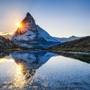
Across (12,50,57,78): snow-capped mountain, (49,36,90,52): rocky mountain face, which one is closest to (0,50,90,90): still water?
(12,50,57,78): snow-capped mountain

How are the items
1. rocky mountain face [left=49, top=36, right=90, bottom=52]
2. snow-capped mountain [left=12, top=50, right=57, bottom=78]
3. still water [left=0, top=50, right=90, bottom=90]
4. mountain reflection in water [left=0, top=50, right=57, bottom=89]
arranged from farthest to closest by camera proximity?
1. rocky mountain face [left=49, top=36, right=90, bottom=52]
2. snow-capped mountain [left=12, top=50, right=57, bottom=78]
3. mountain reflection in water [left=0, top=50, right=57, bottom=89]
4. still water [left=0, top=50, right=90, bottom=90]

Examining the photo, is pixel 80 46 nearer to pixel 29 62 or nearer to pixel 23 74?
pixel 29 62

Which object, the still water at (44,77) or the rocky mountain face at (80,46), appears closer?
the still water at (44,77)

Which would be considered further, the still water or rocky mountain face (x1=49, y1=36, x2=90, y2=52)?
rocky mountain face (x1=49, y1=36, x2=90, y2=52)

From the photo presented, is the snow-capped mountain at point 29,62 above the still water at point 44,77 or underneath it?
underneath

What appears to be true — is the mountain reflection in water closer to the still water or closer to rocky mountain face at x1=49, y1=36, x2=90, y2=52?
the still water

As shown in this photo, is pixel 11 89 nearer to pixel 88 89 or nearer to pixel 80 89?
pixel 80 89

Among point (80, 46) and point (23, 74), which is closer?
point (23, 74)

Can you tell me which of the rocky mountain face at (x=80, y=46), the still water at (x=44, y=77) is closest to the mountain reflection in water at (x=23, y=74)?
the still water at (x=44, y=77)

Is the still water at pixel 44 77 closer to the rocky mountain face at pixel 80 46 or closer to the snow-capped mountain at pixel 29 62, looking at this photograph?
the snow-capped mountain at pixel 29 62

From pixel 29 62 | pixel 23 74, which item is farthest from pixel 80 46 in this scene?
pixel 23 74

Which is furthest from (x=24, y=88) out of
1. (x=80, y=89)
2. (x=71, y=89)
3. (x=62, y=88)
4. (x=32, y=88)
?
(x=80, y=89)

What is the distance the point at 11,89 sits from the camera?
27.6ft

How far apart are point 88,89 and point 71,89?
1.67m
